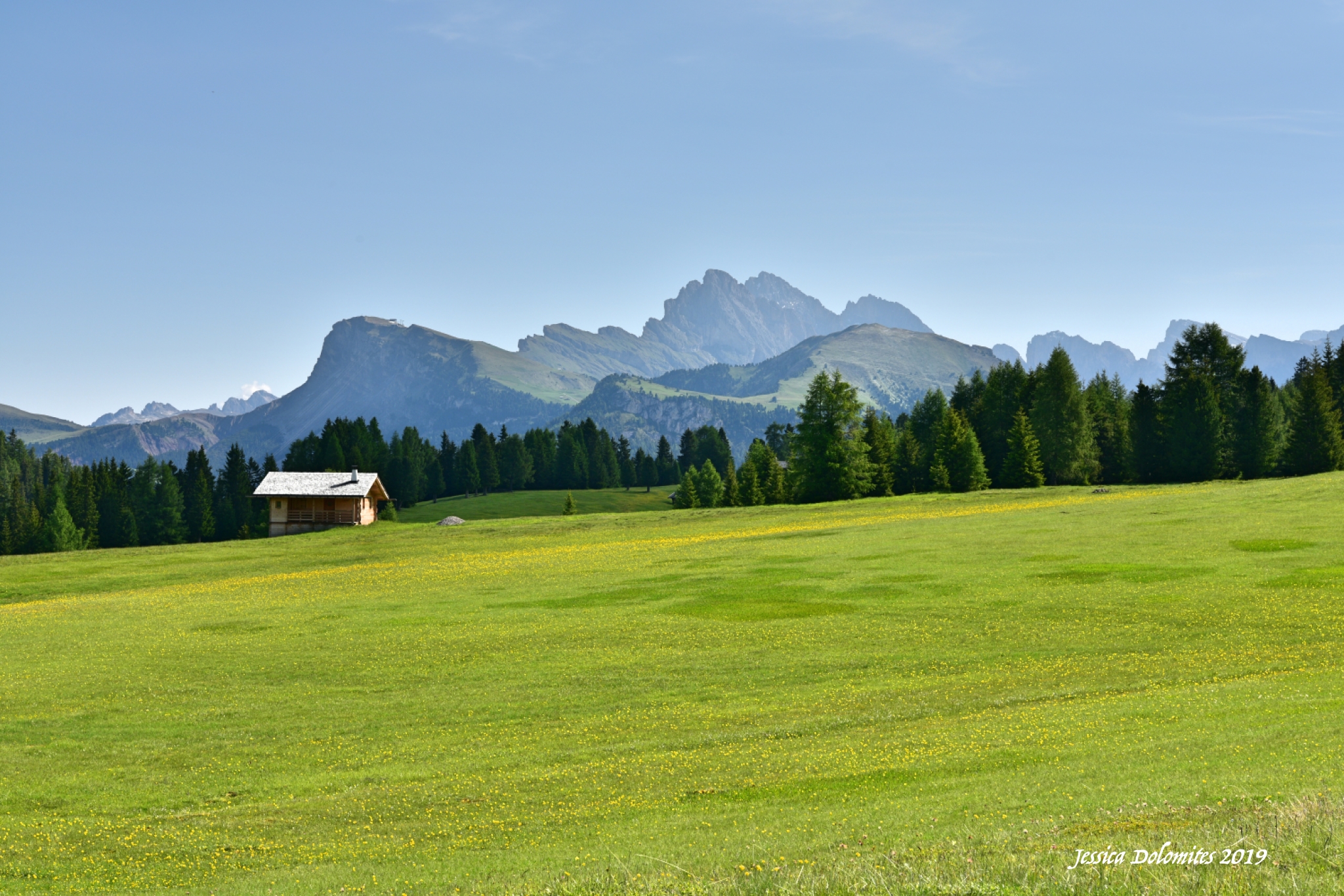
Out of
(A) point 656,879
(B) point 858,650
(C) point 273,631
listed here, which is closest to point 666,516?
(C) point 273,631

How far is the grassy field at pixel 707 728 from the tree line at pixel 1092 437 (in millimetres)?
57963

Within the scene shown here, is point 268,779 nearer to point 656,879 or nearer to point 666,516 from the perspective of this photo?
point 656,879

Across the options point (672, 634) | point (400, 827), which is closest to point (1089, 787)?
point (400, 827)

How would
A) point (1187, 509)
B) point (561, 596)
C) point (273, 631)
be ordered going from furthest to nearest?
point (1187, 509), point (561, 596), point (273, 631)

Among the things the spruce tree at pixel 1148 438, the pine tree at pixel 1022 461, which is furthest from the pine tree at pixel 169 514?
the spruce tree at pixel 1148 438

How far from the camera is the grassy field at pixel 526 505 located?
163250 mm

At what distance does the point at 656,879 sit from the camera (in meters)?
12.1

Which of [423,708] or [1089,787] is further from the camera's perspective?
[423,708]

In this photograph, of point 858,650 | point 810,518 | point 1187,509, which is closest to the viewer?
point 858,650

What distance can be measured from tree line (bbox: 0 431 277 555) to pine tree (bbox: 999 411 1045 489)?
112127 mm

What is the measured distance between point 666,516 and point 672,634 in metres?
53.7

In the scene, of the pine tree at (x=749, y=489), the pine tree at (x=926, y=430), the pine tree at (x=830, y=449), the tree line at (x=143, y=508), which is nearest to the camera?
the pine tree at (x=830, y=449)

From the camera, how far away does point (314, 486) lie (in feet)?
357

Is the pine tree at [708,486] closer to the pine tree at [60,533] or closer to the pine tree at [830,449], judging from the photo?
the pine tree at [830,449]
